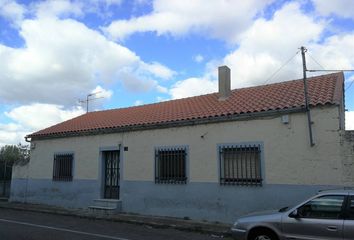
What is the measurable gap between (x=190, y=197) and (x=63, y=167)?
24.3 feet

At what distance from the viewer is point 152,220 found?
14.3 m

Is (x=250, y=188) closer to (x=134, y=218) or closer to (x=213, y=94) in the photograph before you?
(x=134, y=218)

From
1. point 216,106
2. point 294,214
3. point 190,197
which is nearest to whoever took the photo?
point 294,214

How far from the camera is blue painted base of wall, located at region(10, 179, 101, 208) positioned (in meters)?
17.8

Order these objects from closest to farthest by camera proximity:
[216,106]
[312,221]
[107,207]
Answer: [312,221], [216,106], [107,207]

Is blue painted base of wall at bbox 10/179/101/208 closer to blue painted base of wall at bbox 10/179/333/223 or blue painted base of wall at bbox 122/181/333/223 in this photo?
blue painted base of wall at bbox 10/179/333/223

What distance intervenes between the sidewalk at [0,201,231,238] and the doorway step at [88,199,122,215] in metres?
0.23

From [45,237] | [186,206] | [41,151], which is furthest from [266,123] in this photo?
[41,151]

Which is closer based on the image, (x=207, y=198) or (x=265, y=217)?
(x=265, y=217)

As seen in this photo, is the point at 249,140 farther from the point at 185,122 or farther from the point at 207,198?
the point at 185,122

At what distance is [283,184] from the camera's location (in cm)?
1241

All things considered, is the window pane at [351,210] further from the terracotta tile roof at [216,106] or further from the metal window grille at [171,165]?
the metal window grille at [171,165]

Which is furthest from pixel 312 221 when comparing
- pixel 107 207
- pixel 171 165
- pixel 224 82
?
pixel 107 207

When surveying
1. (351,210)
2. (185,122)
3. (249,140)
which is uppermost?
(185,122)
